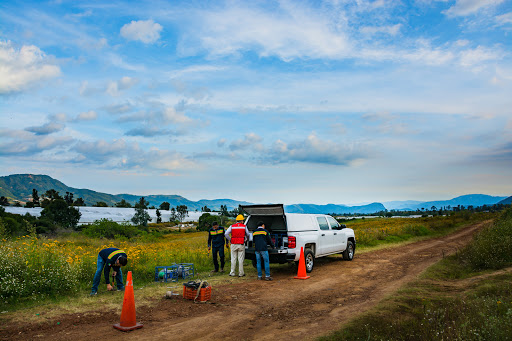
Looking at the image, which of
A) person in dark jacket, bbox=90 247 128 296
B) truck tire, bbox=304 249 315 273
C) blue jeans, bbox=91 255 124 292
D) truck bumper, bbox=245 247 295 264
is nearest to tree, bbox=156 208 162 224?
truck tire, bbox=304 249 315 273

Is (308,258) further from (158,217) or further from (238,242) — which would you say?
(158,217)

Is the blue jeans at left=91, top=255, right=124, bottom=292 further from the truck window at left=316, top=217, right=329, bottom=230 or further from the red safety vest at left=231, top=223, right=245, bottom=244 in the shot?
the truck window at left=316, top=217, right=329, bottom=230

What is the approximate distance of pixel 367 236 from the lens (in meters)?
24.0

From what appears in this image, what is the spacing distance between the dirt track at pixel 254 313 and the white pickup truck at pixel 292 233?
86 cm

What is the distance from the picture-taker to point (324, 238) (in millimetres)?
14266

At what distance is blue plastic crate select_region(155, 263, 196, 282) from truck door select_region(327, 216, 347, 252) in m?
5.99

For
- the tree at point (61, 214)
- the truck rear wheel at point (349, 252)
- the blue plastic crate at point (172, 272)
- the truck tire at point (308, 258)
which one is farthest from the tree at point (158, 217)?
the truck tire at point (308, 258)

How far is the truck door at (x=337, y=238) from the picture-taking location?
49.6 feet

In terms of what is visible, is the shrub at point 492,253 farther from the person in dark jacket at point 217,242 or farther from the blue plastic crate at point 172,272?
the blue plastic crate at point 172,272

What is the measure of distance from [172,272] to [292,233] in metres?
4.15

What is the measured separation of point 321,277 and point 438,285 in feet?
11.5

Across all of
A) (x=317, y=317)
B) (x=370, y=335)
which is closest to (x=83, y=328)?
(x=317, y=317)

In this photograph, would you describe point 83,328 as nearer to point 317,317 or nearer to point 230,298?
point 230,298

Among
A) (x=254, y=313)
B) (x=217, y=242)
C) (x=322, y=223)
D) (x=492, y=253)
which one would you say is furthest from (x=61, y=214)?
(x=492, y=253)
